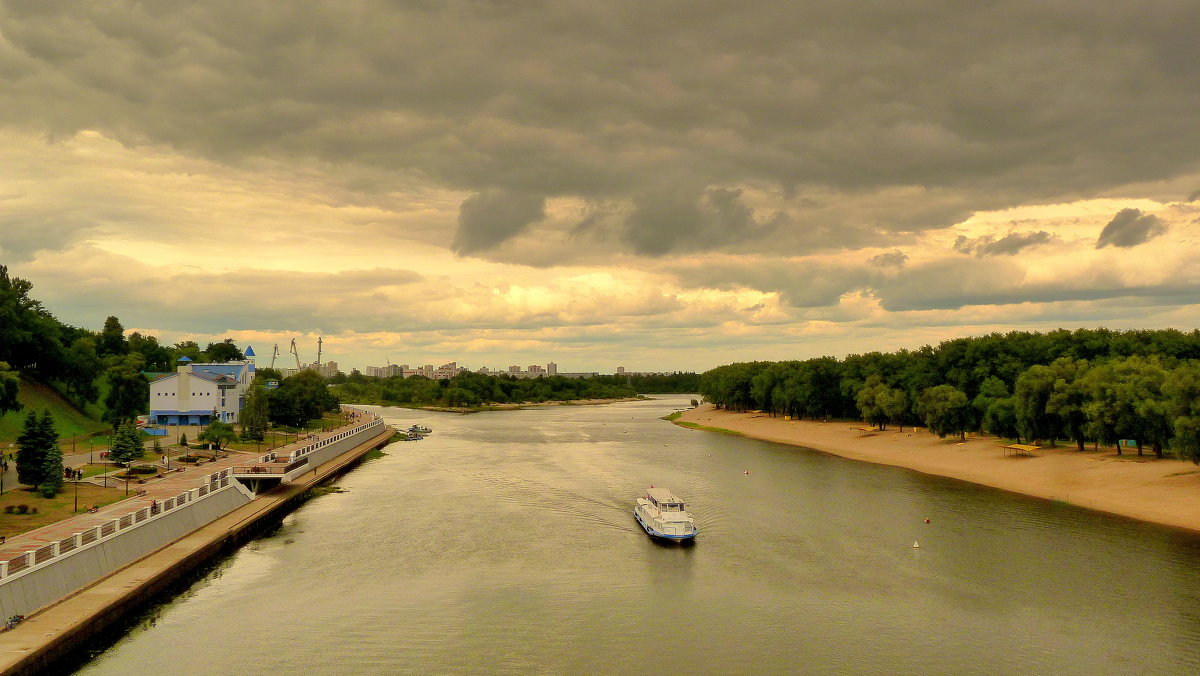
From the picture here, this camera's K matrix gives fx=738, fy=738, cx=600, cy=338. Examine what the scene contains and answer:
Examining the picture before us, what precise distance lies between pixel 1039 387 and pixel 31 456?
112 meters

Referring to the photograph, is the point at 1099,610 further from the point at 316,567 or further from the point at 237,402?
the point at 237,402

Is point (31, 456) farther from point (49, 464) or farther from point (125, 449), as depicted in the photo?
point (125, 449)

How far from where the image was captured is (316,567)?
54.6 metres

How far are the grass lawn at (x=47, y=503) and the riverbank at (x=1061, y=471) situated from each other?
292 ft

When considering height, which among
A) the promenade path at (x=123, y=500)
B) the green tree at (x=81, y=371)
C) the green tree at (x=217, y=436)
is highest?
the green tree at (x=81, y=371)

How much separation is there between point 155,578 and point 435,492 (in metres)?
44.6

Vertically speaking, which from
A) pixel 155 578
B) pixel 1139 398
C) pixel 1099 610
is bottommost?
pixel 1099 610

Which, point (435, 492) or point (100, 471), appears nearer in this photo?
point (100, 471)

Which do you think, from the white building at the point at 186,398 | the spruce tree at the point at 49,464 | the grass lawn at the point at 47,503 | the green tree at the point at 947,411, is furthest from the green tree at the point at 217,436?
the green tree at the point at 947,411

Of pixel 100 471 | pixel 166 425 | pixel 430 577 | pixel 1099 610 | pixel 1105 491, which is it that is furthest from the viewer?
pixel 166 425

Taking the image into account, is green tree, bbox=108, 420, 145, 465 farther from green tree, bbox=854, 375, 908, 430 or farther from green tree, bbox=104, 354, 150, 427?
green tree, bbox=854, 375, 908, 430

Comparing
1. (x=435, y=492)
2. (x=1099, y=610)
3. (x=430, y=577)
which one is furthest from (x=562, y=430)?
(x=1099, y=610)

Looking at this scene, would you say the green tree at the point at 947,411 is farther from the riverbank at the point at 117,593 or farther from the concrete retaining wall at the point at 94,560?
the concrete retaining wall at the point at 94,560

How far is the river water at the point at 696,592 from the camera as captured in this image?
37.4 metres
